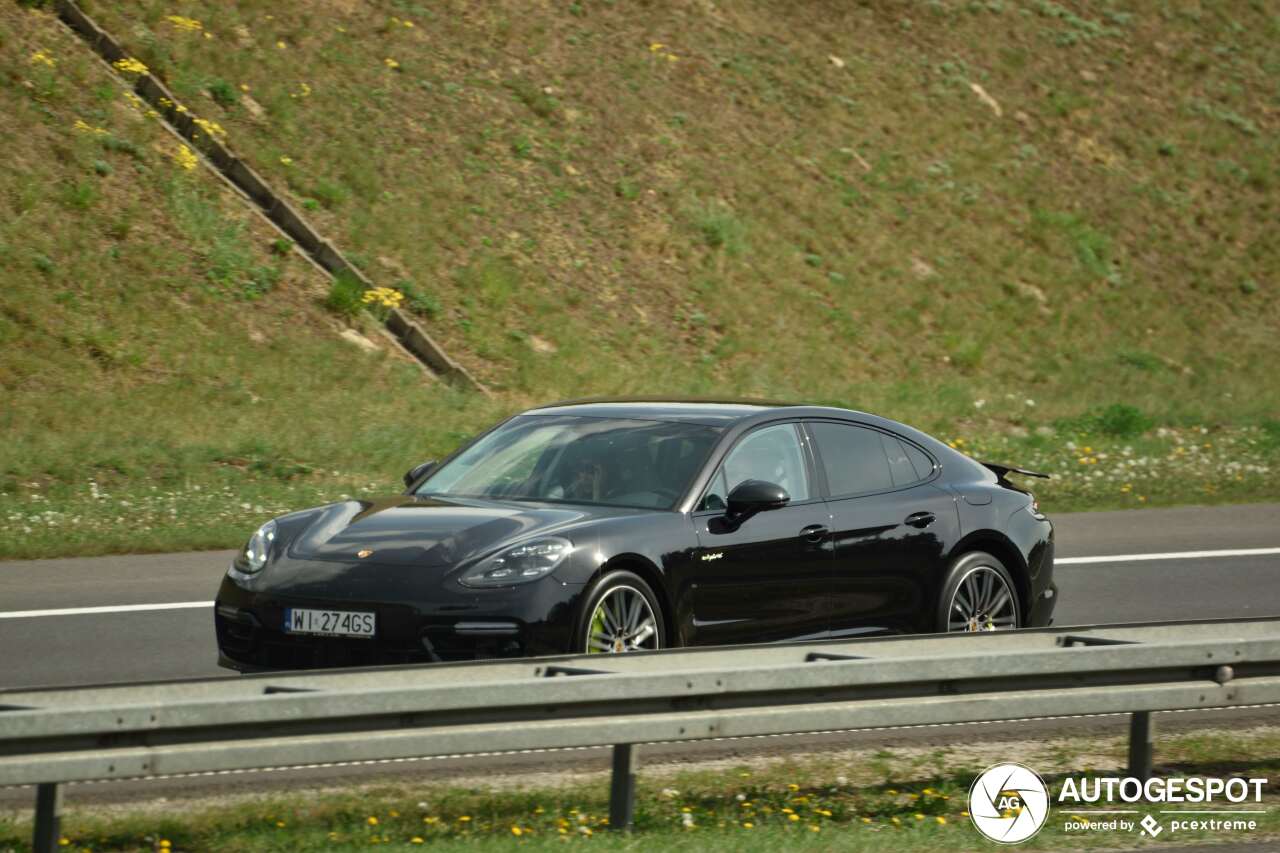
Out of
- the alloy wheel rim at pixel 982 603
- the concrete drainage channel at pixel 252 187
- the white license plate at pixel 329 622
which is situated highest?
the concrete drainage channel at pixel 252 187

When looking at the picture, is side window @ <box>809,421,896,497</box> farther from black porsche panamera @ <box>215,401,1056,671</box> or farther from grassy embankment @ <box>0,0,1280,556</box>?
grassy embankment @ <box>0,0,1280,556</box>

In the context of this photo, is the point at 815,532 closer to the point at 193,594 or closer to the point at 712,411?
Result: the point at 712,411

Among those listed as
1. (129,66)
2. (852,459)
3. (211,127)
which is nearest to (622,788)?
(852,459)

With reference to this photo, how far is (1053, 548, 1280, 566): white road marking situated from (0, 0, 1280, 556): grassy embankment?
11.0 feet

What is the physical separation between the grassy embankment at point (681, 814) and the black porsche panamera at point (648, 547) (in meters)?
0.78

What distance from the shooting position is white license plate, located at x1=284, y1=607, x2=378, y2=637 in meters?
7.57

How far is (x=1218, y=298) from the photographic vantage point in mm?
32969

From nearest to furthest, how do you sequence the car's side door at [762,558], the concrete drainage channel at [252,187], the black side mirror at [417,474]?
1. the car's side door at [762,558]
2. the black side mirror at [417,474]
3. the concrete drainage channel at [252,187]

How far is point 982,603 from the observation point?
31.0ft

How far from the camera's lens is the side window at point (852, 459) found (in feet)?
30.1

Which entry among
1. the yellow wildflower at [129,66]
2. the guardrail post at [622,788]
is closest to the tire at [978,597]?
the guardrail post at [622,788]

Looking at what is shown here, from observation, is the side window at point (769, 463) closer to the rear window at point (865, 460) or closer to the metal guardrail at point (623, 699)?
the rear window at point (865, 460)

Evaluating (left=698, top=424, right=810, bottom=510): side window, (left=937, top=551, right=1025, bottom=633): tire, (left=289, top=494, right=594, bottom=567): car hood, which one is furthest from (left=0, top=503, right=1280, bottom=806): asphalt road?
(left=698, top=424, right=810, bottom=510): side window

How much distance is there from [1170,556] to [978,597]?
18.4 feet
